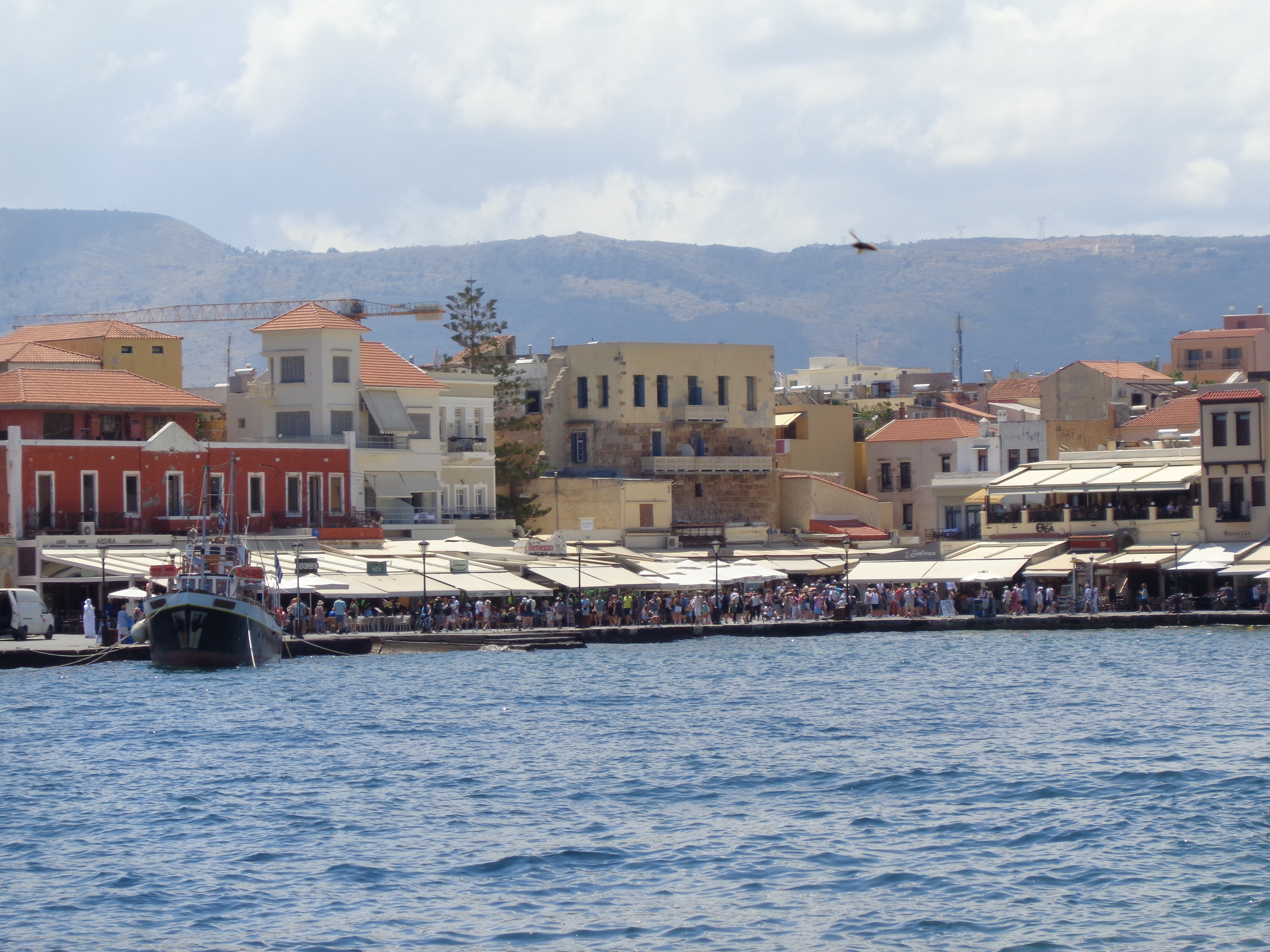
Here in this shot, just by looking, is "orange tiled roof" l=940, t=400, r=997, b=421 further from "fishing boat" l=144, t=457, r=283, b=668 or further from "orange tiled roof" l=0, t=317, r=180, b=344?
"fishing boat" l=144, t=457, r=283, b=668

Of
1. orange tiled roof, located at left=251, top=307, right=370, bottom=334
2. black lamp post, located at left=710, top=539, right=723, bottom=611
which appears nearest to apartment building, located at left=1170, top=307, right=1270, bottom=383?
black lamp post, located at left=710, top=539, right=723, bottom=611

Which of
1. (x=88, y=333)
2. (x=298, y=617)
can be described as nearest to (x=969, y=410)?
(x=88, y=333)

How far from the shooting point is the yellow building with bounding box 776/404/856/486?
86125mm

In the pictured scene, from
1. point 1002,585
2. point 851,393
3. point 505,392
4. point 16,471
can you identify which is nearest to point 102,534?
point 16,471

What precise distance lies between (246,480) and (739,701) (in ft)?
83.4

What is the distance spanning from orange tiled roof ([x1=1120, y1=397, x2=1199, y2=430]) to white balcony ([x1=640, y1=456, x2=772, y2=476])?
16.0m

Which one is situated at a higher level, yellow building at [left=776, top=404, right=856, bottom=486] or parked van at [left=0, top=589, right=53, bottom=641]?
yellow building at [left=776, top=404, right=856, bottom=486]

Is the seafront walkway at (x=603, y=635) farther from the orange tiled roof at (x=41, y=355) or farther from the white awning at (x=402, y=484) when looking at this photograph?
the orange tiled roof at (x=41, y=355)

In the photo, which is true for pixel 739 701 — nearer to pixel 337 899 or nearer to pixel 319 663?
pixel 319 663

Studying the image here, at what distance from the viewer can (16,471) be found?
180 feet

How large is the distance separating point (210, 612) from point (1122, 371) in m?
57.7

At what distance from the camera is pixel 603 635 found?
57500 mm

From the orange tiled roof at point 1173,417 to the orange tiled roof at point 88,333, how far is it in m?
39.5

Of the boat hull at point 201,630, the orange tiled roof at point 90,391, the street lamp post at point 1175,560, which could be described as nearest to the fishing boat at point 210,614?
the boat hull at point 201,630
